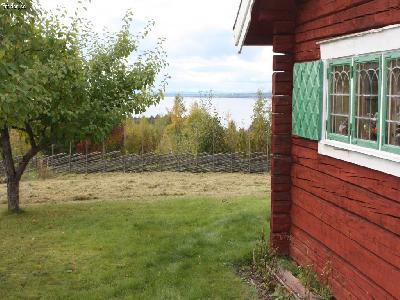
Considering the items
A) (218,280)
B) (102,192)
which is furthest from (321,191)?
(102,192)

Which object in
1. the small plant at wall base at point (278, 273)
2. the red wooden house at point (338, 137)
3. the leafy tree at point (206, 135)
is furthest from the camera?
the leafy tree at point (206, 135)

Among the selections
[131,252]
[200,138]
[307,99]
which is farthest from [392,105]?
[200,138]

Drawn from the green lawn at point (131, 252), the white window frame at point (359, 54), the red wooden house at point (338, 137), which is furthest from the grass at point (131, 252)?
the white window frame at point (359, 54)

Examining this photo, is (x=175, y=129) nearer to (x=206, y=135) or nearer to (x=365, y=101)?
(x=206, y=135)

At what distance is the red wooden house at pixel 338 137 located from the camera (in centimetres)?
489

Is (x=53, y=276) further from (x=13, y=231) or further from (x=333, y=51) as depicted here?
(x=333, y=51)

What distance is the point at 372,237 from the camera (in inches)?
208

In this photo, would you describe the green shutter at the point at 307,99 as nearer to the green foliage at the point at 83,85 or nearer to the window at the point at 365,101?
the window at the point at 365,101

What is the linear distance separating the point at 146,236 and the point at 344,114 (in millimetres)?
6340

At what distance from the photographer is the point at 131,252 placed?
9766 mm

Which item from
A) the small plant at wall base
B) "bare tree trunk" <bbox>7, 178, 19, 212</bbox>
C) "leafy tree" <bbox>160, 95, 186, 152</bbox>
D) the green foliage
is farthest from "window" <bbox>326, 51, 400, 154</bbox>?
"leafy tree" <bbox>160, 95, 186, 152</bbox>

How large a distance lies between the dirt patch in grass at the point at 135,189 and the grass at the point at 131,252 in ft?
14.6

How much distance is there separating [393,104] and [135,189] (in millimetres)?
18137

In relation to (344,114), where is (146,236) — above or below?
below
